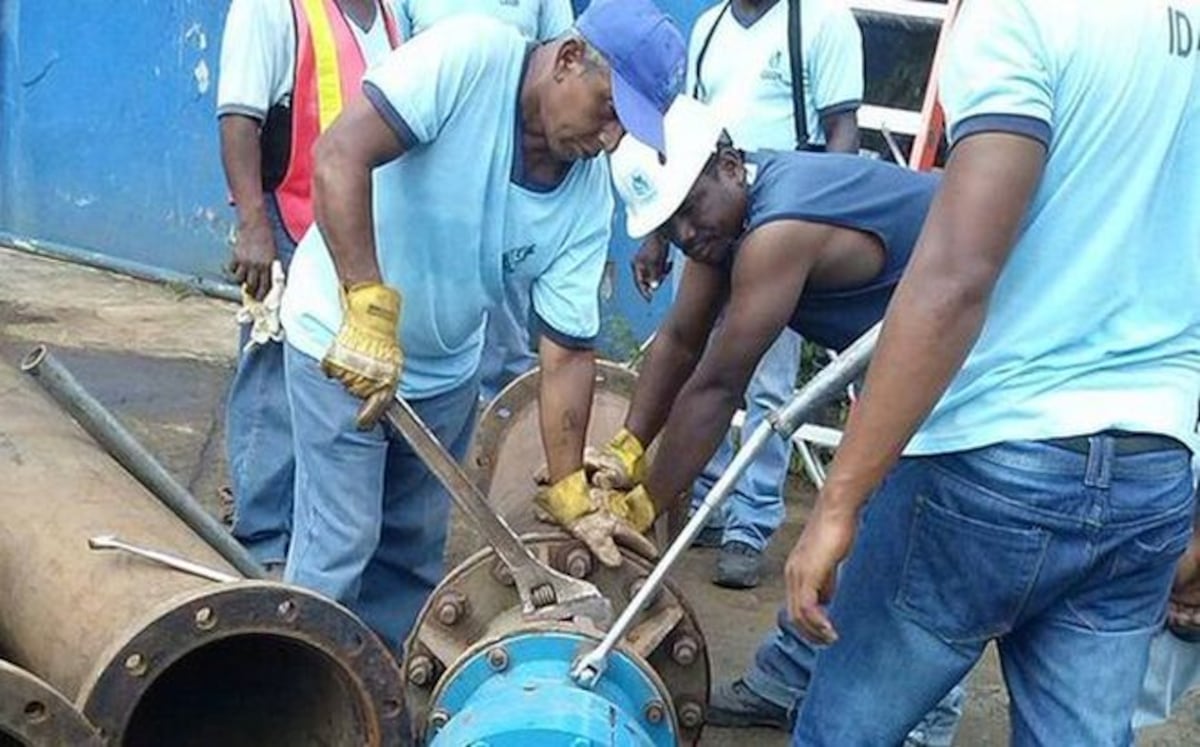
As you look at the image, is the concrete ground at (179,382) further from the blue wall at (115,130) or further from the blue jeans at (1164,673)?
the blue jeans at (1164,673)

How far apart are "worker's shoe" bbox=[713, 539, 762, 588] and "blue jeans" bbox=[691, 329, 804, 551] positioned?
2cm

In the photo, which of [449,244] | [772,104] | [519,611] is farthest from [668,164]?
[772,104]

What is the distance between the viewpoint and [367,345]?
11.0ft

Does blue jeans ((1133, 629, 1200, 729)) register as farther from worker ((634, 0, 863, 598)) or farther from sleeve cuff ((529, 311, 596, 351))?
worker ((634, 0, 863, 598))

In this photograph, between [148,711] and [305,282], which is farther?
[305,282]

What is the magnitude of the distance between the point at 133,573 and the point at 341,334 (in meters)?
0.68

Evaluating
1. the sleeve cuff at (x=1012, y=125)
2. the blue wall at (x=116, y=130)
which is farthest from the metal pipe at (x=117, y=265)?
the sleeve cuff at (x=1012, y=125)

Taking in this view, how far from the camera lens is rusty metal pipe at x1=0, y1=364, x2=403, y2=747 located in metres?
2.70

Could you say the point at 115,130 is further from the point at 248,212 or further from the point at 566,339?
the point at 566,339

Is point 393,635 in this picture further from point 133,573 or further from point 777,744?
point 133,573

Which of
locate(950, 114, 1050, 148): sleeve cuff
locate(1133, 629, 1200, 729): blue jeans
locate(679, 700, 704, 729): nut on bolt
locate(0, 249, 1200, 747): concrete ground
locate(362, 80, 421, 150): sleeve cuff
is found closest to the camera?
locate(950, 114, 1050, 148): sleeve cuff

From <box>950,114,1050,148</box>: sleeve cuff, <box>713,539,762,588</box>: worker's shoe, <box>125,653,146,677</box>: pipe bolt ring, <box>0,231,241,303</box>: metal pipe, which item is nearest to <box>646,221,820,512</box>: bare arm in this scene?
<box>950,114,1050,148</box>: sleeve cuff

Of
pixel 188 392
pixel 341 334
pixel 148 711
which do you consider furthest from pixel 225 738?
pixel 188 392

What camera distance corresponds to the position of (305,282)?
373 cm
